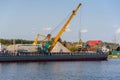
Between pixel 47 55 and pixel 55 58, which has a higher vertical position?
pixel 47 55

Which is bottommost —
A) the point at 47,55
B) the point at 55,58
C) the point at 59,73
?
the point at 59,73

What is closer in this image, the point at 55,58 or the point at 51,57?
the point at 51,57

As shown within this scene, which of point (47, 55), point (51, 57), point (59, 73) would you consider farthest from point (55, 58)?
point (59, 73)

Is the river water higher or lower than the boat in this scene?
lower

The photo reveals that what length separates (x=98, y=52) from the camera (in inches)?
5221

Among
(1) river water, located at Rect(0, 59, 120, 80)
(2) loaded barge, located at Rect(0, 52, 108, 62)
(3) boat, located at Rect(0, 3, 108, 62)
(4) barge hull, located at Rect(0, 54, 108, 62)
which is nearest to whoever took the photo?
(1) river water, located at Rect(0, 59, 120, 80)

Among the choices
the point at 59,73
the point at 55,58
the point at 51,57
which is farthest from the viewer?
the point at 55,58

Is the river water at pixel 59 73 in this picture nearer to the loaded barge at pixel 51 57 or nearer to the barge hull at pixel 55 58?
the barge hull at pixel 55 58

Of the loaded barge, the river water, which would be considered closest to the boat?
the loaded barge

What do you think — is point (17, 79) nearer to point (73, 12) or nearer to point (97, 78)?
point (97, 78)

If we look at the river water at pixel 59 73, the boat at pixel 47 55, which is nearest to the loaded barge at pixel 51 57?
the boat at pixel 47 55

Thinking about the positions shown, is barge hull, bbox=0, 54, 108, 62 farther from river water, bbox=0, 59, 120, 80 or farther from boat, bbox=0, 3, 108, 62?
river water, bbox=0, 59, 120, 80

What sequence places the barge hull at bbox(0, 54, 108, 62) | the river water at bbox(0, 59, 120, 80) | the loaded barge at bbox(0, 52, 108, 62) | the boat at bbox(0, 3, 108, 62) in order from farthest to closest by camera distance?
the boat at bbox(0, 3, 108, 62)
the loaded barge at bbox(0, 52, 108, 62)
the barge hull at bbox(0, 54, 108, 62)
the river water at bbox(0, 59, 120, 80)

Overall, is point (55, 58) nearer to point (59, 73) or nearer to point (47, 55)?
point (47, 55)
